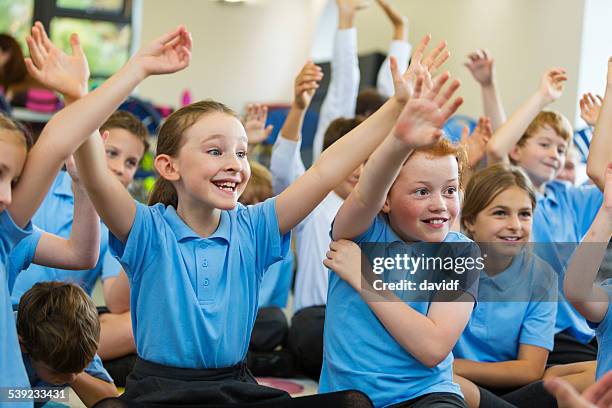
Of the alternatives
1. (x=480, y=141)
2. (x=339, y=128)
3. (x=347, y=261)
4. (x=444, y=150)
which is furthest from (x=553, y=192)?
(x=347, y=261)

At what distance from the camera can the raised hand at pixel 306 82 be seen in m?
2.05

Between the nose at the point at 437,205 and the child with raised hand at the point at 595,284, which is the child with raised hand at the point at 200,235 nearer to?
the nose at the point at 437,205

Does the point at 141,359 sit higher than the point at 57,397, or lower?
higher

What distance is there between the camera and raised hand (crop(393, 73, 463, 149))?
1267 millimetres

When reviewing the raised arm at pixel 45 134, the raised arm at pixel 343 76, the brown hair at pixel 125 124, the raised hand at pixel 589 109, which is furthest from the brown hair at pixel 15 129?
the raised arm at pixel 343 76

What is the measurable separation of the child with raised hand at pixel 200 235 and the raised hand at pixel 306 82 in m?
0.56

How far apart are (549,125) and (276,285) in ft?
3.27

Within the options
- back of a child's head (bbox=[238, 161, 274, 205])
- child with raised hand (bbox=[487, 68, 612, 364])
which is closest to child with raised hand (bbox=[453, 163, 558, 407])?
child with raised hand (bbox=[487, 68, 612, 364])

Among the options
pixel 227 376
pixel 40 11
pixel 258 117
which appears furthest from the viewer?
pixel 40 11

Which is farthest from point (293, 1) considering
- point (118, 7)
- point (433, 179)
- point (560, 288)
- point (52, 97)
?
point (433, 179)

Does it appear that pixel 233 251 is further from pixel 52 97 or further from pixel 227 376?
pixel 52 97

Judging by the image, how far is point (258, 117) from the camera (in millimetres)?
2574

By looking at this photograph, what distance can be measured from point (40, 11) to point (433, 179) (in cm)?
500

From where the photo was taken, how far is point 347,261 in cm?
150
